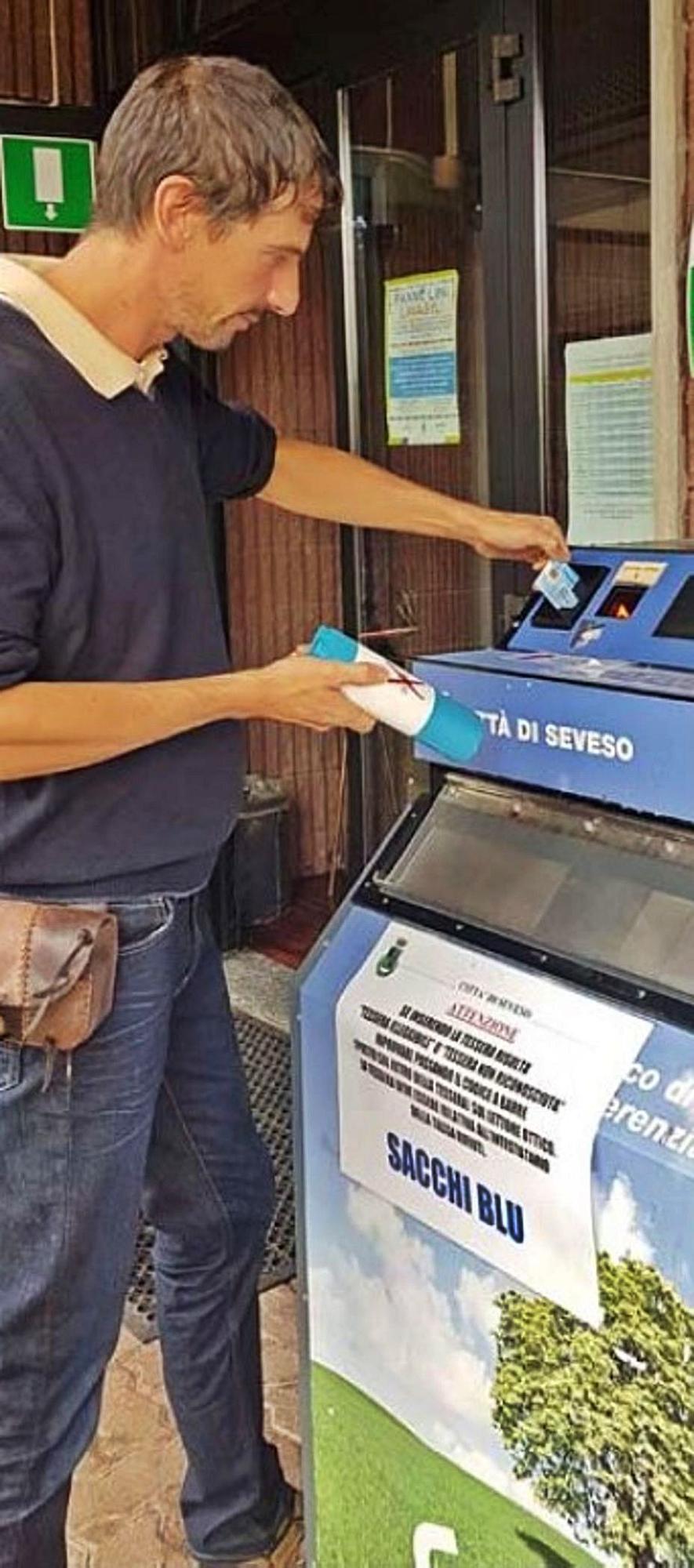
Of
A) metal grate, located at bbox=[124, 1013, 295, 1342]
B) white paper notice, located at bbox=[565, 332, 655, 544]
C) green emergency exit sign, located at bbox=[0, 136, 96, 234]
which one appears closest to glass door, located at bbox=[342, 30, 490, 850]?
white paper notice, located at bbox=[565, 332, 655, 544]

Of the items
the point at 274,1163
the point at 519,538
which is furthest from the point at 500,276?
the point at 274,1163

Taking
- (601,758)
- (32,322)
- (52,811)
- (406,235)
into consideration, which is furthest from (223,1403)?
(406,235)

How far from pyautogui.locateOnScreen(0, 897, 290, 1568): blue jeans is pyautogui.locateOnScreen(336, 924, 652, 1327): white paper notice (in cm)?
21

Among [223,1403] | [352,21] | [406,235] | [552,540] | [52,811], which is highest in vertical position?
[352,21]

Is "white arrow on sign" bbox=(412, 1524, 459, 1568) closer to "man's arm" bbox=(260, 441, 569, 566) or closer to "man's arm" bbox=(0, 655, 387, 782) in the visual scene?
"man's arm" bbox=(0, 655, 387, 782)

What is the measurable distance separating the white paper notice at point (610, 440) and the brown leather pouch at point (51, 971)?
1535 millimetres

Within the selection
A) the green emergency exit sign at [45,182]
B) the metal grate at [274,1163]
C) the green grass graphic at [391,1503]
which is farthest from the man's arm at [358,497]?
the green emergency exit sign at [45,182]

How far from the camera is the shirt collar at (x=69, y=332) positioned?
157 cm

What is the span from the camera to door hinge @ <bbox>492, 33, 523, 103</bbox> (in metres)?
2.89

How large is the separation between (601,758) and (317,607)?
3.03 metres

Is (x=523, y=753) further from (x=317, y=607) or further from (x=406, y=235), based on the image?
(x=317, y=607)

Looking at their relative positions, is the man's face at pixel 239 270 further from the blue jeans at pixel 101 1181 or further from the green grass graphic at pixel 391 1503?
the green grass graphic at pixel 391 1503

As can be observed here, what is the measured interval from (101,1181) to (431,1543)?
508 millimetres

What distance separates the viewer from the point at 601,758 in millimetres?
1541
